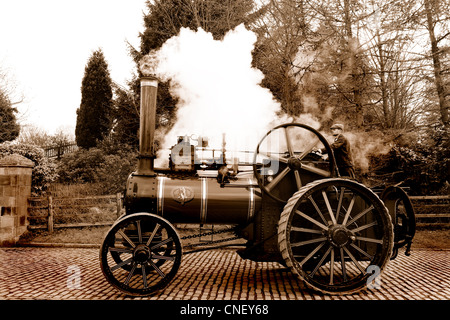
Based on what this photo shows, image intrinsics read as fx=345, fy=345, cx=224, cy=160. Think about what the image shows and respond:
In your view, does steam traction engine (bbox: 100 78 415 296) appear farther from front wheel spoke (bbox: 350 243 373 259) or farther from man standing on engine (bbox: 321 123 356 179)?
man standing on engine (bbox: 321 123 356 179)

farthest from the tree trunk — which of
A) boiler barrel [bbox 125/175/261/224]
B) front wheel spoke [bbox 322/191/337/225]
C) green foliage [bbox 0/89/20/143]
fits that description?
green foliage [bbox 0/89/20/143]

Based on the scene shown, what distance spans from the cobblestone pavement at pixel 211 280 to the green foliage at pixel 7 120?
10.5 m

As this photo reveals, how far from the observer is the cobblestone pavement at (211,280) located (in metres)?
4.29

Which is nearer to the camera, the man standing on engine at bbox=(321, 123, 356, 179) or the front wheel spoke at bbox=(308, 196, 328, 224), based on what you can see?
the front wheel spoke at bbox=(308, 196, 328, 224)

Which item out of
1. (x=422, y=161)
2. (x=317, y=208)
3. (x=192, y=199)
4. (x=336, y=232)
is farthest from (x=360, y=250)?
(x=422, y=161)

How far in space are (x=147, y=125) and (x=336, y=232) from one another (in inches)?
106

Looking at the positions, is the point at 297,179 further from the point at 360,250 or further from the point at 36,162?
the point at 36,162

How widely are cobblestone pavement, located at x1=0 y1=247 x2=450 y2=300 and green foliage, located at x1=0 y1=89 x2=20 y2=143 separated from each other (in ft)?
34.6

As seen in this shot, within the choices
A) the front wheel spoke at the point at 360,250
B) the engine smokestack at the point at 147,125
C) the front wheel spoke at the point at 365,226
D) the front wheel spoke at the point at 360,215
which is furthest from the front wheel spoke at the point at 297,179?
the engine smokestack at the point at 147,125

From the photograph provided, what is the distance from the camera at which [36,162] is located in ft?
31.9

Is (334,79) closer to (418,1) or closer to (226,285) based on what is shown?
(418,1)

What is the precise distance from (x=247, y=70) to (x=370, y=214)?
6267 mm

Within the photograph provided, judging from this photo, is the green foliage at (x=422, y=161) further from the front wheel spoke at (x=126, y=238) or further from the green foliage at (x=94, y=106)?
the green foliage at (x=94, y=106)

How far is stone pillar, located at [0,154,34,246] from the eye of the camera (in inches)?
303
